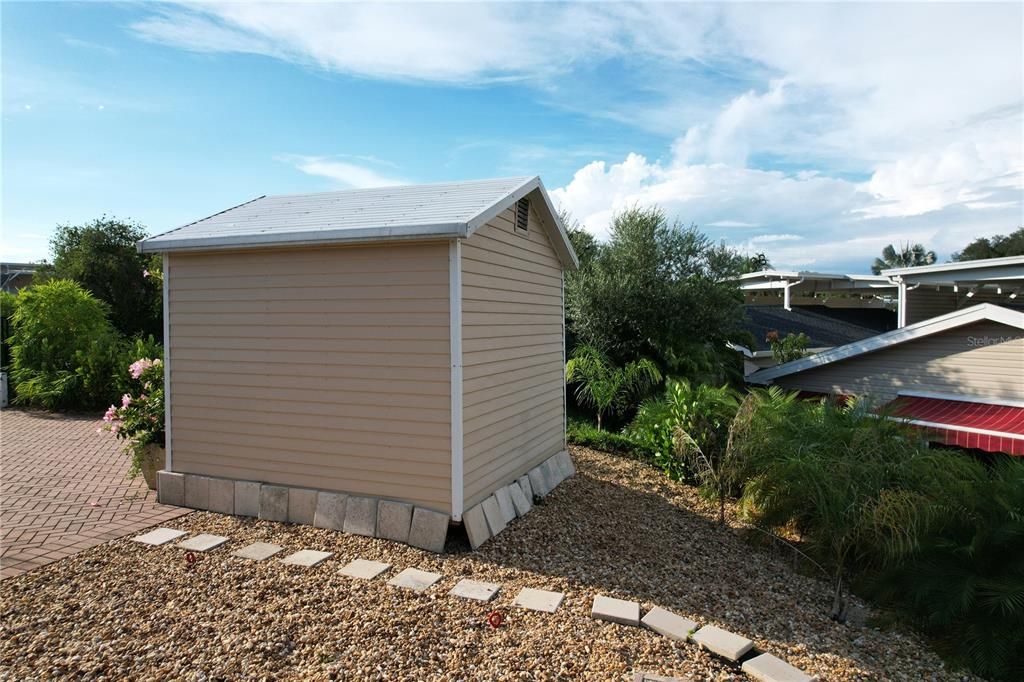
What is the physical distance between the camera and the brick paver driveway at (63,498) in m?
5.40

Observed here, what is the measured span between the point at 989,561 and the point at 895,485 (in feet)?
2.89

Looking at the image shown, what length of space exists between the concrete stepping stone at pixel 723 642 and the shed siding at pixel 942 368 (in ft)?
23.4

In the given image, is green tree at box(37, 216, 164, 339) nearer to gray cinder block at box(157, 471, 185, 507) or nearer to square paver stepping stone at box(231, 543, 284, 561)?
gray cinder block at box(157, 471, 185, 507)

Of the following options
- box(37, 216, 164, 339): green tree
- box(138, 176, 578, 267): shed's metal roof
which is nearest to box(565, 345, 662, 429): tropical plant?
box(138, 176, 578, 267): shed's metal roof

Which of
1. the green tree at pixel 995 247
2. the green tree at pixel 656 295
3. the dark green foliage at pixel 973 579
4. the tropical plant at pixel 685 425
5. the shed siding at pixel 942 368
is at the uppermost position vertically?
the green tree at pixel 995 247

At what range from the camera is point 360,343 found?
5.74 m

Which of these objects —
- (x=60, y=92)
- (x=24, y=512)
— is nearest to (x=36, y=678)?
(x=24, y=512)

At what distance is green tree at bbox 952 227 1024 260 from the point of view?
46688 millimetres

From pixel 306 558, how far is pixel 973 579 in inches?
219

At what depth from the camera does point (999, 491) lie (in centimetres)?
543

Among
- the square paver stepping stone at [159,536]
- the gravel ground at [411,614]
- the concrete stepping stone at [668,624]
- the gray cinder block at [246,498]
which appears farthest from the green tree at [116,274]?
the concrete stepping stone at [668,624]

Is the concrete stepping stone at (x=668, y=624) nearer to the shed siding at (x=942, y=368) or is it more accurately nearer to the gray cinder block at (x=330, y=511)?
the gray cinder block at (x=330, y=511)

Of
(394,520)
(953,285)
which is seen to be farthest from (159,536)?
(953,285)

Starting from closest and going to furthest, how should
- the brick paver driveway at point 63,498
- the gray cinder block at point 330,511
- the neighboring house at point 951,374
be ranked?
the brick paver driveway at point 63,498, the gray cinder block at point 330,511, the neighboring house at point 951,374
